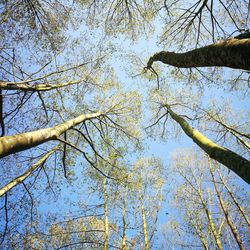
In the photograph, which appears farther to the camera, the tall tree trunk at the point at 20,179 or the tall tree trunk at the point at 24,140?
the tall tree trunk at the point at 20,179

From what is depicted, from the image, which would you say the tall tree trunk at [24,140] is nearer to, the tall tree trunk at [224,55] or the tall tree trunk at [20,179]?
the tall tree trunk at [20,179]

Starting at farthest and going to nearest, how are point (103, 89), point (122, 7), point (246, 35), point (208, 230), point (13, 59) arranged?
point (208, 230)
point (103, 89)
point (122, 7)
point (13, 59)
point (246, 35)

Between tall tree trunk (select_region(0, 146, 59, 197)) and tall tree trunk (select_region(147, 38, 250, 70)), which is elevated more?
tall tree trunk (select_region(0, 146, 59, 197))

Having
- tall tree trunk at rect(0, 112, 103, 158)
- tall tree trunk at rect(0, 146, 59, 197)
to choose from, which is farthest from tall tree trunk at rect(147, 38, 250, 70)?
tall tree trunk at rect(0, 146, 59, 197)

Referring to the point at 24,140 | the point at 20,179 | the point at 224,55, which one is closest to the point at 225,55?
the point at 224,55

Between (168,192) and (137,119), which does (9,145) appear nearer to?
(137,119)

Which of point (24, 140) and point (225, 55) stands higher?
point (24, 140)

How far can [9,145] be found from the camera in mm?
3088

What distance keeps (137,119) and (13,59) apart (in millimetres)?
6351

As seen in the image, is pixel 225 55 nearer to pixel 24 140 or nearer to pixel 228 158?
pixel 228 158

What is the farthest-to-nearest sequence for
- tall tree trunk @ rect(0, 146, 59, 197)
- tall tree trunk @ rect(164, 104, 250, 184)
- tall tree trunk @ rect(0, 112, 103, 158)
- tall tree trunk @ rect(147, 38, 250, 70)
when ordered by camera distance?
tall tree trunk @ rect(0, 146, 59, 197), tall tree trunk @ rect(164, 104, 250, 184), tall tree trunk @ rect(0, 112, 103, 158), tall tree trunk @ rect(147, 38, 250, 70)


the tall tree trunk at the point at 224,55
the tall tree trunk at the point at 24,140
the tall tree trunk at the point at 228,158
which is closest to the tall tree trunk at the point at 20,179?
the tall tree trunk at the point at 24,140

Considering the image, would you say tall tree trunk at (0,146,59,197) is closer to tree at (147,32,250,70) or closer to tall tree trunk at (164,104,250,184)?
tall tree trunk at (164,104,250,184)

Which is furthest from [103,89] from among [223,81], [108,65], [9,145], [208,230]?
[208,230]
